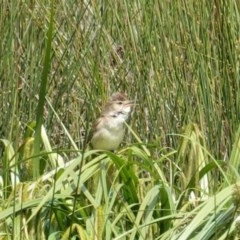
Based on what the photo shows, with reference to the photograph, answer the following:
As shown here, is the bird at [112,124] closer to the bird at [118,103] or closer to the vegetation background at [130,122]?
the bird at [118,103]

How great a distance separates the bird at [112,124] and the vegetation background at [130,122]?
4.0 inches

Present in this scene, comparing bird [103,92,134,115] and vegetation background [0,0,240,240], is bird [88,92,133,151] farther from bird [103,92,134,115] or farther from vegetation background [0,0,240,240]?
vegetation background [0,0,240,240]

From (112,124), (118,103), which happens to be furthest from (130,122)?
(118,103)

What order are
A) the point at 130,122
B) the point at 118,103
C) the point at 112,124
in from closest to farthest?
the point at 118,103
the point at 112,124
the point at 130,122

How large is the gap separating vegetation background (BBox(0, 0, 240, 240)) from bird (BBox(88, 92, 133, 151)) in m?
0.10

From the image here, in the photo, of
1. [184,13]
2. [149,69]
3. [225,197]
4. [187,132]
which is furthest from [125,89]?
[225,197]

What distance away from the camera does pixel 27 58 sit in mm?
4176

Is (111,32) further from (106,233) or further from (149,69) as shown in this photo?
(106,233)

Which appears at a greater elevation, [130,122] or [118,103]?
[118,103]

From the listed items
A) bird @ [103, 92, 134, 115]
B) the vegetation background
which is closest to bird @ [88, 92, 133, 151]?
bird @ [103, 92, 134, 115]

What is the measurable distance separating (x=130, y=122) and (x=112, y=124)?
0.17 metres

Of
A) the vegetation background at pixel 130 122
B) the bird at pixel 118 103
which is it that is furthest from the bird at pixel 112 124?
the vegetation background at pixel 130 122

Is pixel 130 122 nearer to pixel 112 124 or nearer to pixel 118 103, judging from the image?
pixel 112 124

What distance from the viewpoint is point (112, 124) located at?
13.1ft
